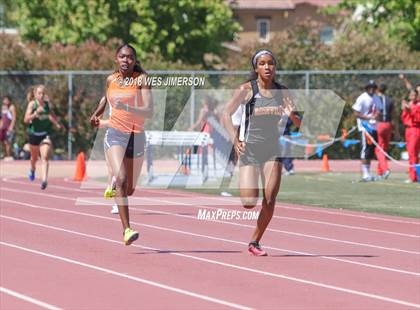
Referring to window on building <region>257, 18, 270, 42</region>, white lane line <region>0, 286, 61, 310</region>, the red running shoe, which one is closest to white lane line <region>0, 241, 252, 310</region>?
white lane line <region>0, 286, 61, 310</region>

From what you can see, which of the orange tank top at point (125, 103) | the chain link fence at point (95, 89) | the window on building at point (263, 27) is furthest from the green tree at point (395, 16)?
the window on building at point (263, 27)

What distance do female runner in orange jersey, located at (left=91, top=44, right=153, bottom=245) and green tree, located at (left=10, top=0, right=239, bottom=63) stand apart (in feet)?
115

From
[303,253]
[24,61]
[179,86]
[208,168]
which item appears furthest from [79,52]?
[303,253]

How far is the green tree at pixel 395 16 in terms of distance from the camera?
1743 inches

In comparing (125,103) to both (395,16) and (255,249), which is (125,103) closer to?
(255,249)

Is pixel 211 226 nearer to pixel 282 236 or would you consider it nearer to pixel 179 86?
pixel 282 236

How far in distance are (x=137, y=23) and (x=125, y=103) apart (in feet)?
122

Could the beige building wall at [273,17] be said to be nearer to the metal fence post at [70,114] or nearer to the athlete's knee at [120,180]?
the metal fence post at [70,114]

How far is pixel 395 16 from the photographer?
154ft

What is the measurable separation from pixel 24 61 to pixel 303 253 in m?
24.7

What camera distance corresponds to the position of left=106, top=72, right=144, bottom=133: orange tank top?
1395 centimetres

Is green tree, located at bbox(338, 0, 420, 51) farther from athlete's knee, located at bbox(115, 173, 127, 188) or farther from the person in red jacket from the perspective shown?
athlete's knee, located at bbox(115, 173, 127, 188)

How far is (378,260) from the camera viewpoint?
13.0 meters

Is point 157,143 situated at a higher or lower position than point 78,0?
lower
